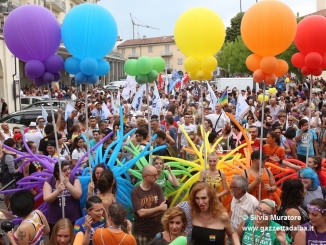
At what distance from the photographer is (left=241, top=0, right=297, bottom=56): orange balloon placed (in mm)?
5656

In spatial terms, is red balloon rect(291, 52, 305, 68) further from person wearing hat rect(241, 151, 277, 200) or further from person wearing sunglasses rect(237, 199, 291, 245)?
person wearing sunglasses rect(237, 199, 291, 245)

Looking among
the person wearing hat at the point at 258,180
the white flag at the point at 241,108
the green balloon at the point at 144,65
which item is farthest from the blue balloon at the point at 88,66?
the white flag at the point at 241,108

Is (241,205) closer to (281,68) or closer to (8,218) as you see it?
(281,68)

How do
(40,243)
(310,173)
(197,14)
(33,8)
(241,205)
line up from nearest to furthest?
(40,243), (241,205), (310,173), (33,8), (197,14)

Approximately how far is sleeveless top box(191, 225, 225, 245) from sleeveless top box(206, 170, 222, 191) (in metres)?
1.73

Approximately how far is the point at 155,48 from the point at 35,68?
289ft

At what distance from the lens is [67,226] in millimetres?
4160

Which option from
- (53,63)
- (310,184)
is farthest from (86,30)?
(310,184)

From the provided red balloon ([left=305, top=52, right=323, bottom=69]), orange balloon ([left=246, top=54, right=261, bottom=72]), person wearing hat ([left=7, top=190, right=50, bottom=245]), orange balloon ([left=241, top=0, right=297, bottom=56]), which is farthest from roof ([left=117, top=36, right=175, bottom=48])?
person wearing hat ([left=7, top=190, right=50, bottom=245])

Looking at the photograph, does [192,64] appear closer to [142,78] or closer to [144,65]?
[144,65]

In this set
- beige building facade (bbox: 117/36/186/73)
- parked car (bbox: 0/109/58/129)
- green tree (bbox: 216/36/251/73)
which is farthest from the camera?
beige building facade (bbox: 117/36/186/73)

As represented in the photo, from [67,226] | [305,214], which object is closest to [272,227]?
[305,214]

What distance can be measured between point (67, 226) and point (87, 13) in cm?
289

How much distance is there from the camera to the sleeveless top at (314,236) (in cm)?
388
